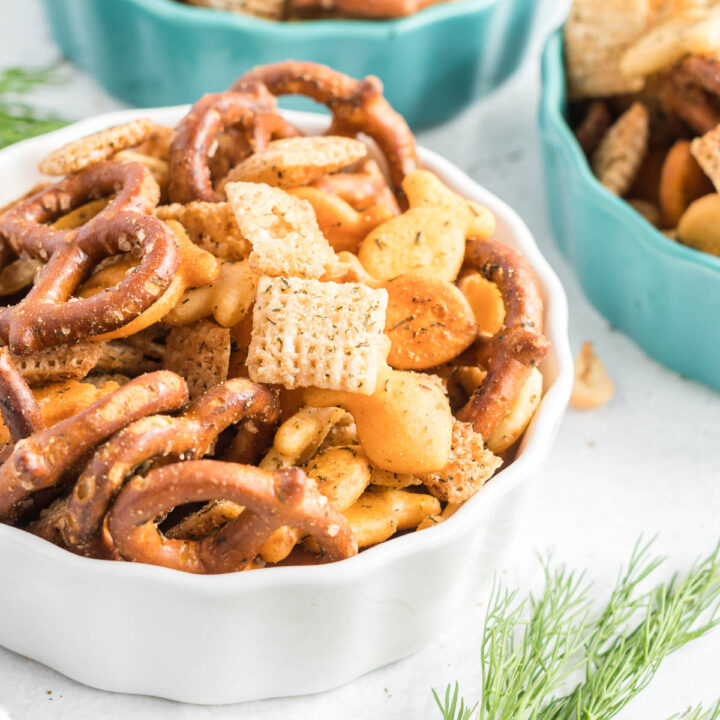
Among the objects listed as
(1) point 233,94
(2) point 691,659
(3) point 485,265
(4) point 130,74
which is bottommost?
(2) point 691,659

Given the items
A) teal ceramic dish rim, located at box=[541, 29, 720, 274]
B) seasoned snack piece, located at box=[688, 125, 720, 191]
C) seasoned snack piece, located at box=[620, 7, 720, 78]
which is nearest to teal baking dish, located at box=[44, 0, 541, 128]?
teal ceramic dish rim, located at box=[541, 29, 720, 274]

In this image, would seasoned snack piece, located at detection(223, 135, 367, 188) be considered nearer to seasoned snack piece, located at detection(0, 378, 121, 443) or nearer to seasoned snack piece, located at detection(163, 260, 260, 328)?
seasoned snack piece, located at detection(163, 260, 260, 328)

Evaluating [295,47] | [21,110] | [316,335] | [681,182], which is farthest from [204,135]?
[21,110]

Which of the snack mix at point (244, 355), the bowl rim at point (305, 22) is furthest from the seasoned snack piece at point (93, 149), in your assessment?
the bowl rim at point (305, 22)

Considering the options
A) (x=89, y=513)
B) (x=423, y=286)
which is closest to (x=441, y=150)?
(x=423, y=286)

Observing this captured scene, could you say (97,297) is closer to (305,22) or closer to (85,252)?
(85,252)

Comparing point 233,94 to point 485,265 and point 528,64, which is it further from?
point 528,64

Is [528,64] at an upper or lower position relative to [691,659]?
upper
